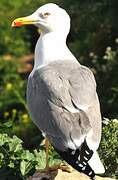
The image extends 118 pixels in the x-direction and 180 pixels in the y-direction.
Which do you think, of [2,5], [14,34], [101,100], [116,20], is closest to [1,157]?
[101,100]

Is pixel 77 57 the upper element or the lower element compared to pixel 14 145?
lower

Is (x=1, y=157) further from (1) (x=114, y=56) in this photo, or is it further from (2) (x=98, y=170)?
(1) (x=114, y=56)

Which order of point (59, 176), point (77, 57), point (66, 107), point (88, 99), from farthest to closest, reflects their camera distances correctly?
point (77, 57) → point (59, 176) → point (88, 99) → point (66, 107)

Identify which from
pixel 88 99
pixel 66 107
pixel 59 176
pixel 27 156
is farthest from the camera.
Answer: pixel 27 156

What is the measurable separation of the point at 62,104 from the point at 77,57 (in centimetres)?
438

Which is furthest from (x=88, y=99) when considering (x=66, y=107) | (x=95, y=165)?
(x=95, y=165)

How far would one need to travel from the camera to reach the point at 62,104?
4836 millimetres

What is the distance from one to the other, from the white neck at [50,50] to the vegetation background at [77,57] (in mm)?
597

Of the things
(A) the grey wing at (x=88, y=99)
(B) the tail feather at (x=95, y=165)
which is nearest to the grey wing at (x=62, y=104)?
(A) the grey wing at (x=88, y=99)

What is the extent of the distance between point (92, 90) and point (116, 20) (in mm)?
3945

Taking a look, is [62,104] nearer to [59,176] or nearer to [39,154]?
[59,176]

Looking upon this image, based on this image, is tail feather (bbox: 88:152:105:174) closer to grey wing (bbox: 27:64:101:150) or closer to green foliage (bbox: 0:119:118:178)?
grey wing (bbox: 27:64:101:150)

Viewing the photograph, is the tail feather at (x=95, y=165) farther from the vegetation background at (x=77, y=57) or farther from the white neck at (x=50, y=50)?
the white neck at (x=50, y=50)

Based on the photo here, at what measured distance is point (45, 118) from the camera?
4.88 meters
